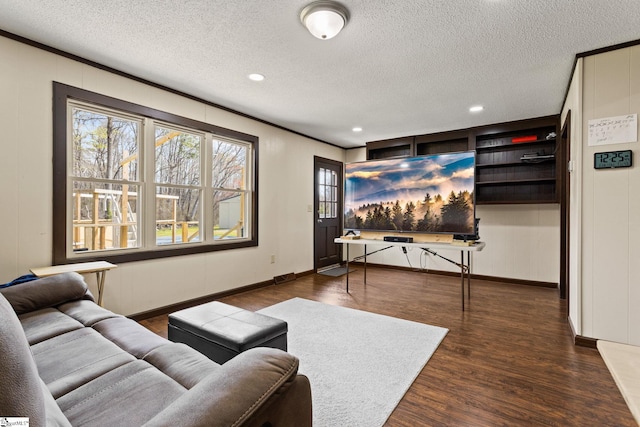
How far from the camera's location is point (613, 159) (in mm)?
2453

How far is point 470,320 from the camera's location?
3189mm

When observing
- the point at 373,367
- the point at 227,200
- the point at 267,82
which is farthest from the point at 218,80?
the point at 373,367

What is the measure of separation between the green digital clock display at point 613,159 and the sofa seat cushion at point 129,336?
10.9ft

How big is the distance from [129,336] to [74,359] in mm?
244

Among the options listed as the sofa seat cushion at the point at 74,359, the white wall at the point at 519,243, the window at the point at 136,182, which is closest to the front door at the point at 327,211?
the window at the point at 136,182

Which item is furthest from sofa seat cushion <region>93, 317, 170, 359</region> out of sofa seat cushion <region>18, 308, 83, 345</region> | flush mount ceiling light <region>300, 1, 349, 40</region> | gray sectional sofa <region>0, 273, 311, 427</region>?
flush mount ceiling light <region>300, 1, 349, 40</region>

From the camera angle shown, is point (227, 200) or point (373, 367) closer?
point (373, 367)

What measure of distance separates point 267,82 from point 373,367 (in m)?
2.83

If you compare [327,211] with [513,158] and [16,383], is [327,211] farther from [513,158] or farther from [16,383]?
[16,383]

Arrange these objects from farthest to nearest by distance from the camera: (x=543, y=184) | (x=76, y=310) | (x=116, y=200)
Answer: (x=543, y=184), (x=116, y=200), (x=76, y=310)

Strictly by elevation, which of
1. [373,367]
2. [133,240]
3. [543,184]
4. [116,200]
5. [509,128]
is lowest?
[373,367]

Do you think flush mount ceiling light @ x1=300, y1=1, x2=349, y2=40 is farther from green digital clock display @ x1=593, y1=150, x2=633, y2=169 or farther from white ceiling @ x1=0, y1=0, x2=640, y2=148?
green digital clock display @ x1=593, y1=150, x2=633, y2=169

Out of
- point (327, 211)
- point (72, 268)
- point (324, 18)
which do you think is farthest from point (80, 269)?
point (327, 211)

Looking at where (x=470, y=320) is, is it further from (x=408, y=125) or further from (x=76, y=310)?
(x=76, y=310)
